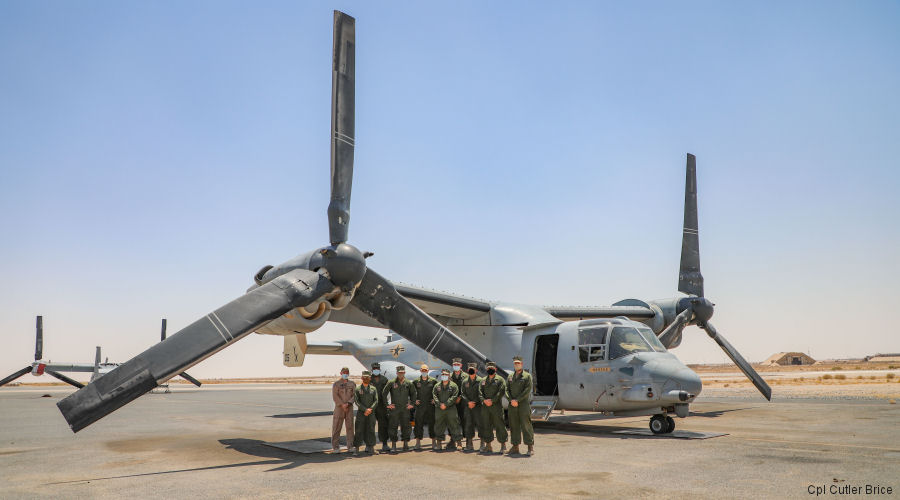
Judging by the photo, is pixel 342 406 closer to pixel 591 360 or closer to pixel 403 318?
pixel 403 318

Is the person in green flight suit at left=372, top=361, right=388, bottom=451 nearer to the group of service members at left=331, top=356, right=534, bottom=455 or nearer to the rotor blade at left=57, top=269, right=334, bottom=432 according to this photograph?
the group of service members at left=331, top=356, right=534, bottom=455

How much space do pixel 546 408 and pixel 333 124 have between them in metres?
7.78

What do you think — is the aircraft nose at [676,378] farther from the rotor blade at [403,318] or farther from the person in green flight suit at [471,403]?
the person in green flight suit at [471,403]

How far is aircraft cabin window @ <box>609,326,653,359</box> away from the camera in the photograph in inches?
520

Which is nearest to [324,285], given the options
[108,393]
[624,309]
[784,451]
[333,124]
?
[333,124]

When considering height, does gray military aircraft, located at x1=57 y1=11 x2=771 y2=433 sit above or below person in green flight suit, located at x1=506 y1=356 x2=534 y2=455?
above

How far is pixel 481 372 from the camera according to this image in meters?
12.8

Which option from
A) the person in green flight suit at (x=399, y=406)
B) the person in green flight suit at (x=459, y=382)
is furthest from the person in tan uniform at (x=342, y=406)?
the person in green flight suit at (x=459, y=382)

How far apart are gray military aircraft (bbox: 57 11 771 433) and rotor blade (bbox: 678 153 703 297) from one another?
19.6ft

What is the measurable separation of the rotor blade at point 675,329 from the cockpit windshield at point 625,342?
5508mm

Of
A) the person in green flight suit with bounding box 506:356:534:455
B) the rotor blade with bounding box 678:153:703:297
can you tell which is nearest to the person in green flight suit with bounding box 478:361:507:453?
the person in green flight suit with bounding box 506:356:534:455

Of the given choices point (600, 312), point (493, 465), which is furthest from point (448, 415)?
point (600, 312)

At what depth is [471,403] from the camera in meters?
11.1

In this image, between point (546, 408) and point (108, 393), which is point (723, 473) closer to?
point (546, 408)
